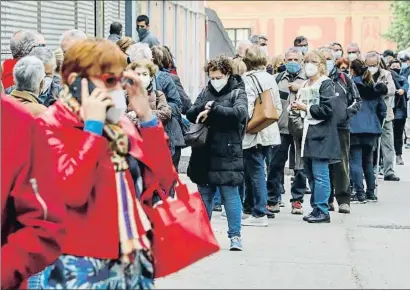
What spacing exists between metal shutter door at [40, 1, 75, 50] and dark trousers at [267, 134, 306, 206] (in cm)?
539

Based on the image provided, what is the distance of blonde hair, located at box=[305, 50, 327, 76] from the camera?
10.3 meters

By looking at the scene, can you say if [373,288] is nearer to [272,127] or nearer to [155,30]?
[272,127]

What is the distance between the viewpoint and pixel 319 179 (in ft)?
34.6

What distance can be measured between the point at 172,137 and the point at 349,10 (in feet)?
173

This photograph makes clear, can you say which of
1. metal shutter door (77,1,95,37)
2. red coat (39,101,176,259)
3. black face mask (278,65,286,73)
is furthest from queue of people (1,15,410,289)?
metal shutter door (77,1,95,37)

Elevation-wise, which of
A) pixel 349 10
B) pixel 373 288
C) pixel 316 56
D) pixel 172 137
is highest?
pixel 349 10

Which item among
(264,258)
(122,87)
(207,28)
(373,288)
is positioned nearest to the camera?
(122,87)

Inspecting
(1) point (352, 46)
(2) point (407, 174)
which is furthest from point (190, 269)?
(2) point (407, 174)

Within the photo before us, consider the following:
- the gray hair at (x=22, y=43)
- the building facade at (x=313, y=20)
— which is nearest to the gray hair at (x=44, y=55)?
the gray hair at (x=22, y=43)

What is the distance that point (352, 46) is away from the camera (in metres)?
14.5

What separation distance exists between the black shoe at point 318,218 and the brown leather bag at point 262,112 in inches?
50.0

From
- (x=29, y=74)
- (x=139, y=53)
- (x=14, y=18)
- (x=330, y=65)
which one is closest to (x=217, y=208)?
(x=330, y=65)

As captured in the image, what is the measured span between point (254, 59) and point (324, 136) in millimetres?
1015

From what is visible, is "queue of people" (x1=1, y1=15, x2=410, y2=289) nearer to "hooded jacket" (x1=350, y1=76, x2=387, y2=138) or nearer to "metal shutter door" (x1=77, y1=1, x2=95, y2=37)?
"hooded jacket" (x1=350, y1=76, x2=387, y2=138)
